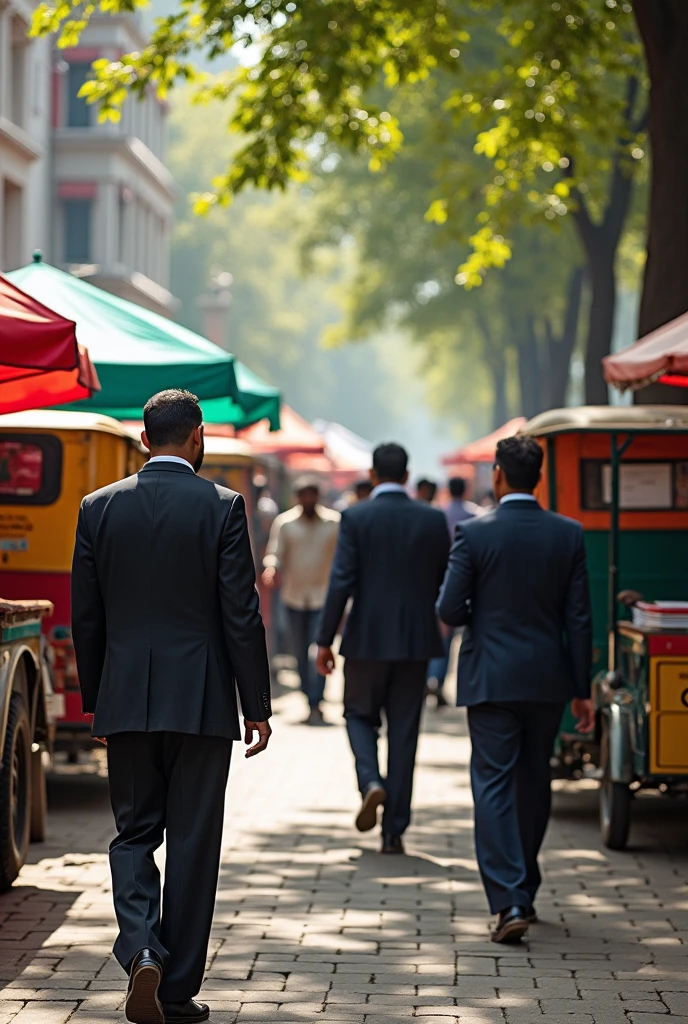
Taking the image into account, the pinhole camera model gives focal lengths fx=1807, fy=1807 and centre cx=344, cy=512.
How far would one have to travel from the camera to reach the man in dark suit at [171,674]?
541 cm

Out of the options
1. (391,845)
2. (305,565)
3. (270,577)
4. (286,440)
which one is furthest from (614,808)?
(286,440)

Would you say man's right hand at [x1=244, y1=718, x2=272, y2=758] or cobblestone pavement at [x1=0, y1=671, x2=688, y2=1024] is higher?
man's right hand at [x1=244, y1=718, x2=272, y2=758]

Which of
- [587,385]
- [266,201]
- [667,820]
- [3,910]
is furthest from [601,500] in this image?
[266,201]

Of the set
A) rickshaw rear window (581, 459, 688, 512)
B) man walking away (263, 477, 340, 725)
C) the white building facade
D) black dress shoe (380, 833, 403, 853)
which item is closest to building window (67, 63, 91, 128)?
the white building facade

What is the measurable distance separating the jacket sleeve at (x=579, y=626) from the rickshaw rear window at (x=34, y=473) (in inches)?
157

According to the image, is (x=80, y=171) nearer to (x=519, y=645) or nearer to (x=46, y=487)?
(x=46, y=487)

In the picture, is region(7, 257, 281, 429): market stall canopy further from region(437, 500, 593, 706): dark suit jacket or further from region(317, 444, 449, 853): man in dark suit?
region(437, 500, 593, 706): dark suit jacket

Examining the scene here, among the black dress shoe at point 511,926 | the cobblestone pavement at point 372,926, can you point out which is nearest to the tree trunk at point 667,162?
the cobblestone pavement at point 372,926

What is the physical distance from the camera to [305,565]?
15383 mm

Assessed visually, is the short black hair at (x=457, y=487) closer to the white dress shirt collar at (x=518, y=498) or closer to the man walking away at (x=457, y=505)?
the man walking away at (x=457, y=505)

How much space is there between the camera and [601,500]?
1018cm

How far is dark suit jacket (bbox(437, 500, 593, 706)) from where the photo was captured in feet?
23.2

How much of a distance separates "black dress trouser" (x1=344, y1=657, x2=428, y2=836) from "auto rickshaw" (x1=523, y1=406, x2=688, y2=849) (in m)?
0.97

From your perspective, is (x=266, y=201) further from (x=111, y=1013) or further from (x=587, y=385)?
(x=111, y=1013)
